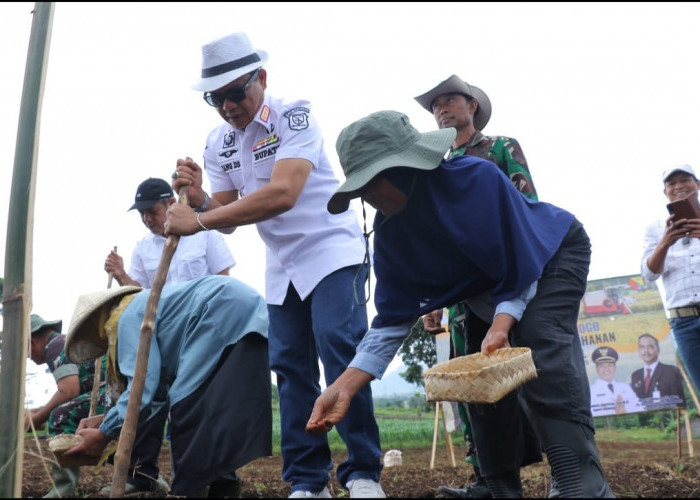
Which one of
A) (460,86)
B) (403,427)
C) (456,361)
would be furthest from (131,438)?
(403,427)

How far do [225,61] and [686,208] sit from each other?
9.16 feet

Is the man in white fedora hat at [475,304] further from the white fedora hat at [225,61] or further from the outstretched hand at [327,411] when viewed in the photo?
the white fedora hat at [225,61]

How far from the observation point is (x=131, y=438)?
277 centimetres

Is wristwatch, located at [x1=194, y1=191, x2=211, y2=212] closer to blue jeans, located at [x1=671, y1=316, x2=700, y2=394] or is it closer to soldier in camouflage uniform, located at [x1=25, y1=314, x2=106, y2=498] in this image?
soldier in camouflage uniform, located at [x1=25, y1=314, x2=106, y2=498]

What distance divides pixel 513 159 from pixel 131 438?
6.47 ft

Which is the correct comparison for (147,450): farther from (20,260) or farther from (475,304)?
(20,260)

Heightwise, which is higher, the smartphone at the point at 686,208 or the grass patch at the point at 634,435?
the smartphone at the point at 686,208

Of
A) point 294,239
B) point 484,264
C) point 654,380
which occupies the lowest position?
point 654,380

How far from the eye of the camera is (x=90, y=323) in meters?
3.46

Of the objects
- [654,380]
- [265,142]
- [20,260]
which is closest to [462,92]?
[265,142]

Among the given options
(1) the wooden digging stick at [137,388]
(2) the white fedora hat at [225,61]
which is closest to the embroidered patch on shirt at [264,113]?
(2) the white fedora hat at [225,61]

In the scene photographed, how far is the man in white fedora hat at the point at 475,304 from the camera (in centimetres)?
271

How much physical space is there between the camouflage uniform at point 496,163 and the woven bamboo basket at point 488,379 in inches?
33.2

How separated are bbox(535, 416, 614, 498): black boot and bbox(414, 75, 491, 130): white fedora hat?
74.7 inches
